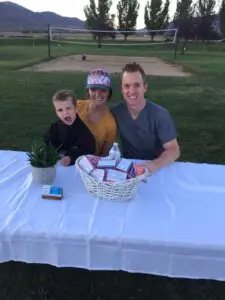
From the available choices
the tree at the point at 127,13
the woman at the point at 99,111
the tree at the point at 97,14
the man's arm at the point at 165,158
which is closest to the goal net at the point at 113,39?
the tree at the point at 97,14

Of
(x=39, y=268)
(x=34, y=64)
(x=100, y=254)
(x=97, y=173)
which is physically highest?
(x=97, y=173)

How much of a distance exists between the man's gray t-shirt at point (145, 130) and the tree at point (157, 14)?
54.0m

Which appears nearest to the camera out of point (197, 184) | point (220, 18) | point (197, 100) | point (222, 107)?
point (197, 184)

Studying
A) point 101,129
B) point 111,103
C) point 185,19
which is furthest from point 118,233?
point 185,19

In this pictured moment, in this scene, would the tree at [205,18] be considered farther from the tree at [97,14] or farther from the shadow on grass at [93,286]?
the shadow on grass at [93,286]

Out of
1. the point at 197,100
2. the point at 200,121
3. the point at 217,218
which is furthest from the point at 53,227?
the point at 197,100

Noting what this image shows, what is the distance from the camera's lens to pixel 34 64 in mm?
18188

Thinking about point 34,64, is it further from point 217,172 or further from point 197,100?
point 217,172

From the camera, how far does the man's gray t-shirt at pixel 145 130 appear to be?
9.13 feet

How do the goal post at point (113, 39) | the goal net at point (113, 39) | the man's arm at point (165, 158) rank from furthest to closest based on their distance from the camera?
the goal net at point (113, 39) < the goal post at point (113, 39) < the man's arm at point (165, 158)

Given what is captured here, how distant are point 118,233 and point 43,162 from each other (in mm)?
663

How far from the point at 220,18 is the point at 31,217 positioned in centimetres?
5369

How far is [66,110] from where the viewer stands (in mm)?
2830

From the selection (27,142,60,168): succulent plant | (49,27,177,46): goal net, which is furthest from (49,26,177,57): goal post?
(27,142,60,168): succulent plant
